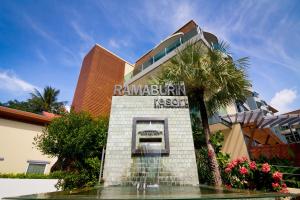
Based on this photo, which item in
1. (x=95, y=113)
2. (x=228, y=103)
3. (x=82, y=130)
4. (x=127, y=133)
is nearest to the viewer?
(x=127, y=133)

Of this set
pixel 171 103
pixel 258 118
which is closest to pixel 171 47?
pixel 258 118

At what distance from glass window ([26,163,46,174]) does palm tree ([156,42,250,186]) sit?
1344cm

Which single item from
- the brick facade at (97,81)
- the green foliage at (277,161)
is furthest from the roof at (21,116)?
the green foliage at (277,161)

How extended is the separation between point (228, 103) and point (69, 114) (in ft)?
35.2

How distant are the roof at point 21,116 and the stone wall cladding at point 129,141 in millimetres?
10792

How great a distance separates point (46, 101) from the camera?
30.1 meters

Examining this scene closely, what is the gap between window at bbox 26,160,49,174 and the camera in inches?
611

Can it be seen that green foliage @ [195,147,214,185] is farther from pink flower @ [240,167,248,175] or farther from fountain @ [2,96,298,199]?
fountain @ [2,96,298,199]

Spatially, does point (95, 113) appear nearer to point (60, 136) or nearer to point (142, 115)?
point (60, 136)

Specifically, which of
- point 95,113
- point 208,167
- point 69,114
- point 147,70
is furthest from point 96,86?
point 208,167

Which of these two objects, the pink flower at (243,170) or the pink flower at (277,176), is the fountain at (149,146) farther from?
the pink flower at (277,176)

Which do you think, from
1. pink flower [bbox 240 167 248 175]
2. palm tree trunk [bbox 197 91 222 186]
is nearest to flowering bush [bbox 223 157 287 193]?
pink flower [bbox 240 167 248 175]

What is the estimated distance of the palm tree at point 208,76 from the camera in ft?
30.0

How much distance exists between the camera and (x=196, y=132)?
35.8 ft
